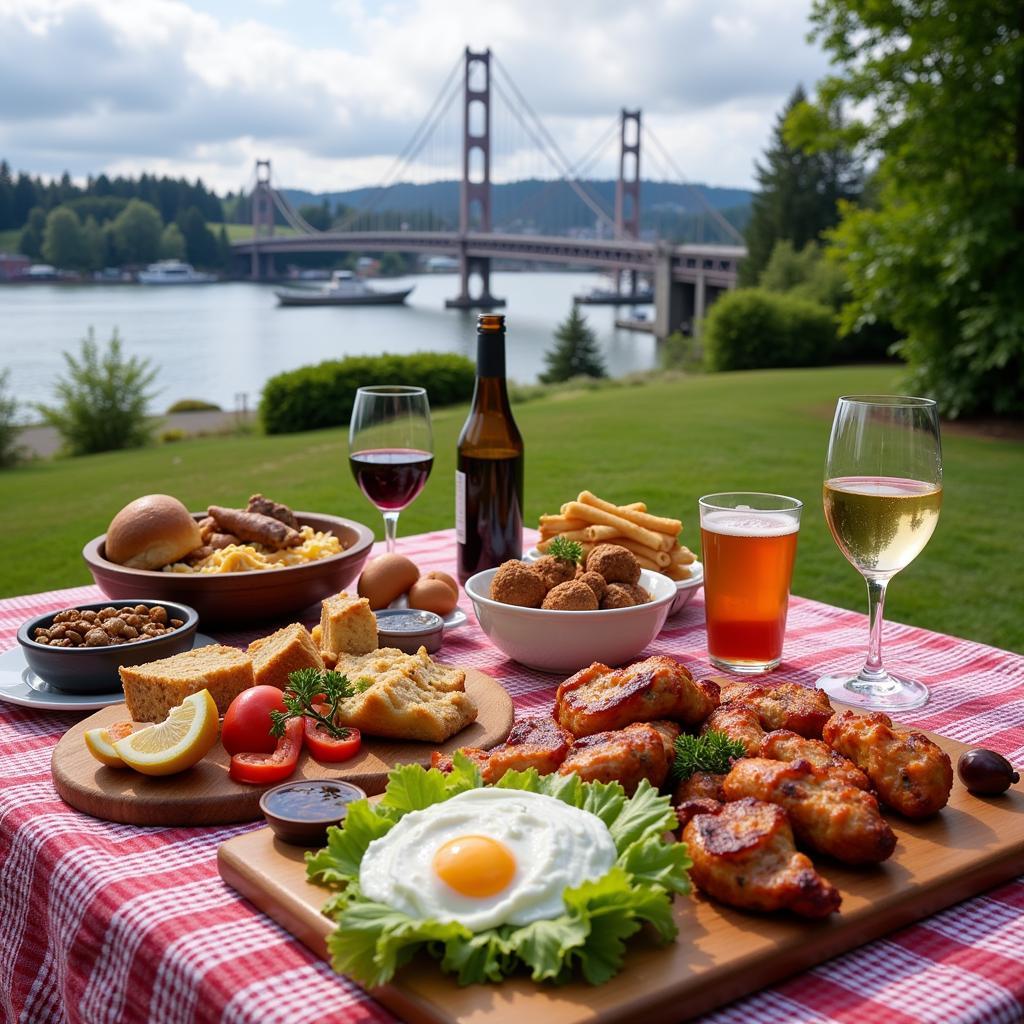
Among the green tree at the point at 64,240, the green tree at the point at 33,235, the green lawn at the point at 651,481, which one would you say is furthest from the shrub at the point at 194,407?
the green tree at the point at 33,235

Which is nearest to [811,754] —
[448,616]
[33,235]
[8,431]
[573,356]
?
[448,616]

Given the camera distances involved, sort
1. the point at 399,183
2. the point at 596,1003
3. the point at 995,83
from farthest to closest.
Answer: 1. the point at 399,183
2. the point at 995,83
3. the point at 596,1003

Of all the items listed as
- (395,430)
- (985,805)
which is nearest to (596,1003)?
(985,805)

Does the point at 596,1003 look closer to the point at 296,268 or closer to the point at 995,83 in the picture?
the point at 995,83

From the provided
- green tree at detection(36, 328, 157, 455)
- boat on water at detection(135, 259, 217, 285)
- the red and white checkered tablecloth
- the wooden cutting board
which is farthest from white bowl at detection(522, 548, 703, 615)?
boat on water at detection(135, 259, 217, 285)

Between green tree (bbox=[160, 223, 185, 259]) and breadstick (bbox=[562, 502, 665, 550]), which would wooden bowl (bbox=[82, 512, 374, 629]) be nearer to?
breadstick (bbox=[562, 502, 665, 550])


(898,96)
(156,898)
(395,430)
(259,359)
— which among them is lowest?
(259,359)

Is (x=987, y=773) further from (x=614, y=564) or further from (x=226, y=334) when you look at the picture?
(x=226, y=334)
